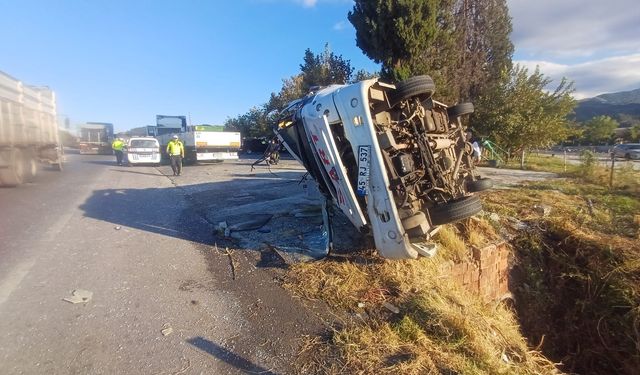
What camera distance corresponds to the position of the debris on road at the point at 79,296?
3508mm

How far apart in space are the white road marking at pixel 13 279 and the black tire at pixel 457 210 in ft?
14.9

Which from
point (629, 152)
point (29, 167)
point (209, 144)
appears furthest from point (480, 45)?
point (29, 167)

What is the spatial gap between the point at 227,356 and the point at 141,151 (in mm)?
17848

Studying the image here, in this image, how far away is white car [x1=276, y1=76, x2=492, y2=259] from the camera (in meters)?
3.43

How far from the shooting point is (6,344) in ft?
9.12

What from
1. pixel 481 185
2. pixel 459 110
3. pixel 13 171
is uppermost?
pixel 459 110

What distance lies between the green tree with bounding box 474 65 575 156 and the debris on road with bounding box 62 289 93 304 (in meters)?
17.8

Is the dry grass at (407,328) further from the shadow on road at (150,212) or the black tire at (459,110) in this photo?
the shadow on road at (150,212)

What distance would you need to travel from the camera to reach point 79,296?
3.60 meters

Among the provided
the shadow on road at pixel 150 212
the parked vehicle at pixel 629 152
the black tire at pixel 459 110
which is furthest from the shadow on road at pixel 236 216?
the parked vehicle at pixel 629 152

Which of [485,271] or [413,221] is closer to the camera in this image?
[413,221]

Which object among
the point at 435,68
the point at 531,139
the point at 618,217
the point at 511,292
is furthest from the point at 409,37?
the point at 511,292

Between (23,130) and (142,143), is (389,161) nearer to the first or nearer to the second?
(23,130)

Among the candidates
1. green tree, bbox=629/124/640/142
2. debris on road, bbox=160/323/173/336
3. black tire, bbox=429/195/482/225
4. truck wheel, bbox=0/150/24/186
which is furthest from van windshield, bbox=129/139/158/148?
green tree, bbox=629/124/640/142
